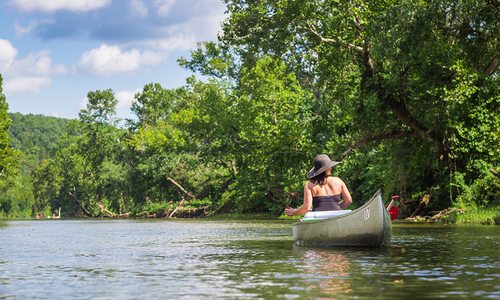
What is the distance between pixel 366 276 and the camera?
1091 cm

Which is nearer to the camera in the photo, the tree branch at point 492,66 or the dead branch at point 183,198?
the tree branch at point 492,66

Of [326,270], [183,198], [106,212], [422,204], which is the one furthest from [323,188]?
[106,212]

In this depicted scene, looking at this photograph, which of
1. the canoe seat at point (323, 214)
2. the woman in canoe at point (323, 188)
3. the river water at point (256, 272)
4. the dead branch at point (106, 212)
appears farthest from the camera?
the dead branch at point (106, 212)

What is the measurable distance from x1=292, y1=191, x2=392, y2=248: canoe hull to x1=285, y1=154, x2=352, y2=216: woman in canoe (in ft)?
1.28

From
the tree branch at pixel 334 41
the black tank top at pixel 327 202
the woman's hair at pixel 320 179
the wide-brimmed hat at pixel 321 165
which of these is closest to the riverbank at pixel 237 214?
the tree branch at pixel 334 41

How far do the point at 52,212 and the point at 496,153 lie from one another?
10158 cm

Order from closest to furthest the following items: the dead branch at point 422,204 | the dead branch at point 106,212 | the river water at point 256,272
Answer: the river water at point 256,272 → the dead branch at point 422,204 → the dead branch at point 106,212

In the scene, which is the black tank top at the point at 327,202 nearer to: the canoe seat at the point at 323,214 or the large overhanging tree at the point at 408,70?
the canoe seat at the point at 323,214

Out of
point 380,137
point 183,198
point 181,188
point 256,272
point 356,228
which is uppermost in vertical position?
point 380,137

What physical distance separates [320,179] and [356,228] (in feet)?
3.99

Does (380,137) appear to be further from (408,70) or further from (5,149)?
(5,149)

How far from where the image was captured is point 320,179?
16062mm

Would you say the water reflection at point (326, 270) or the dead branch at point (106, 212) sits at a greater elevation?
the dead branch at point (106, 212)

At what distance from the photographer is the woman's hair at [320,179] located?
52.5 ft
